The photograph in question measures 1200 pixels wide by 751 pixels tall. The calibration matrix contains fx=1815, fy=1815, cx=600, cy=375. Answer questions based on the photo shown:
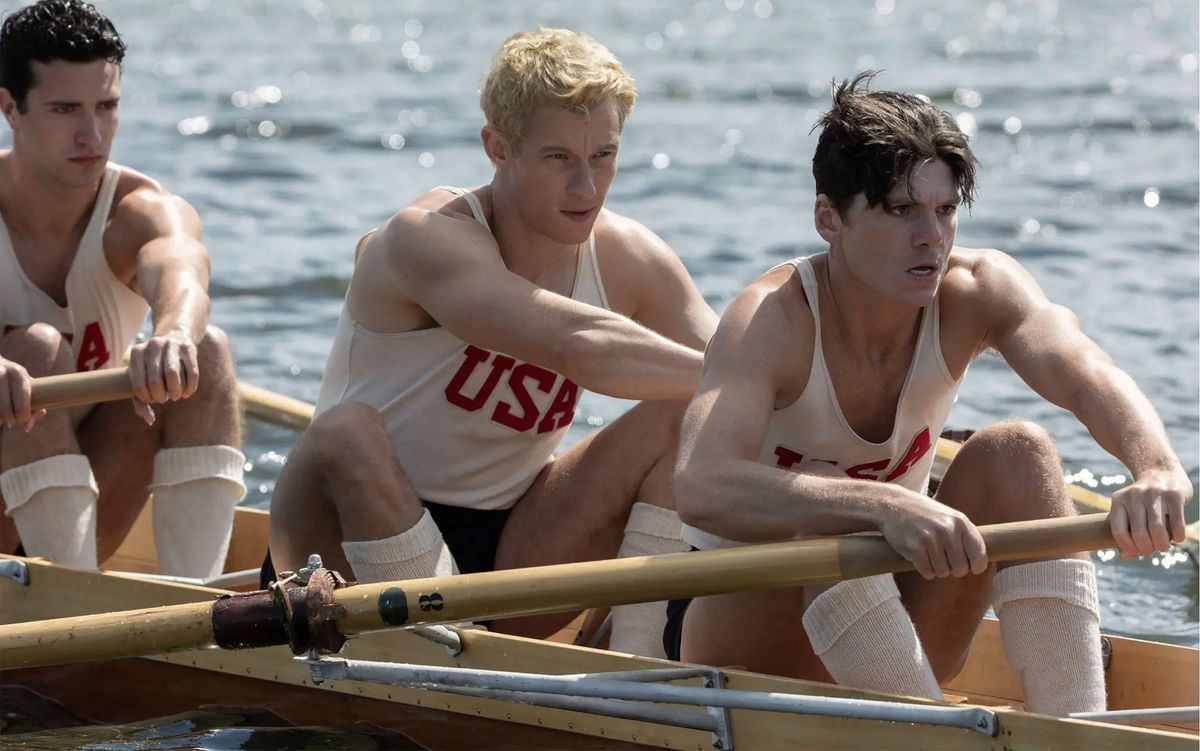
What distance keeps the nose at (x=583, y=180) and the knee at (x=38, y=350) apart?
1590 millimetres

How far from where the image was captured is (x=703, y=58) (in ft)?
67.3

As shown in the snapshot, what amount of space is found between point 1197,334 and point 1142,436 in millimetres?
6446

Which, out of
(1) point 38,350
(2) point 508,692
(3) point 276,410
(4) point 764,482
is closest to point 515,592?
(2) point 508,692

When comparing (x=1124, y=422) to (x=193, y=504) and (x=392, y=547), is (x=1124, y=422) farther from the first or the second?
(x=193, y=504)

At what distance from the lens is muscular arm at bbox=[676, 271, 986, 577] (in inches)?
127

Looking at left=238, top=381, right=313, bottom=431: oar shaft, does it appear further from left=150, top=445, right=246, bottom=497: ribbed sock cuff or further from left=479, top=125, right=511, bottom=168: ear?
left=479, top=125, right=511, bottom=168: ear

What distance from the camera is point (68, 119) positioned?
194 inches

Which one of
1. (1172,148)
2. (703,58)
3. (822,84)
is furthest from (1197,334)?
(703,58)

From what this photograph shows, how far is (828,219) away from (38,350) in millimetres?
2257

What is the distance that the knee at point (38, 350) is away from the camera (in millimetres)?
4770

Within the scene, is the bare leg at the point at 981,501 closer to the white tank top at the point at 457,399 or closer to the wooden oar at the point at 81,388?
the white tank top at the point at 457,399

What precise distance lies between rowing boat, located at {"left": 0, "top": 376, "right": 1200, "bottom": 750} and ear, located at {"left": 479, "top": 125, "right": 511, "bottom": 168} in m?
1.11

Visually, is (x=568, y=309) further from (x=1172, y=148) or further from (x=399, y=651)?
(x=1172, y=148)

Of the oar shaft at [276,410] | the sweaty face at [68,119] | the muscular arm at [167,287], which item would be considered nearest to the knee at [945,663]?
the muscular arm at [167,287]
